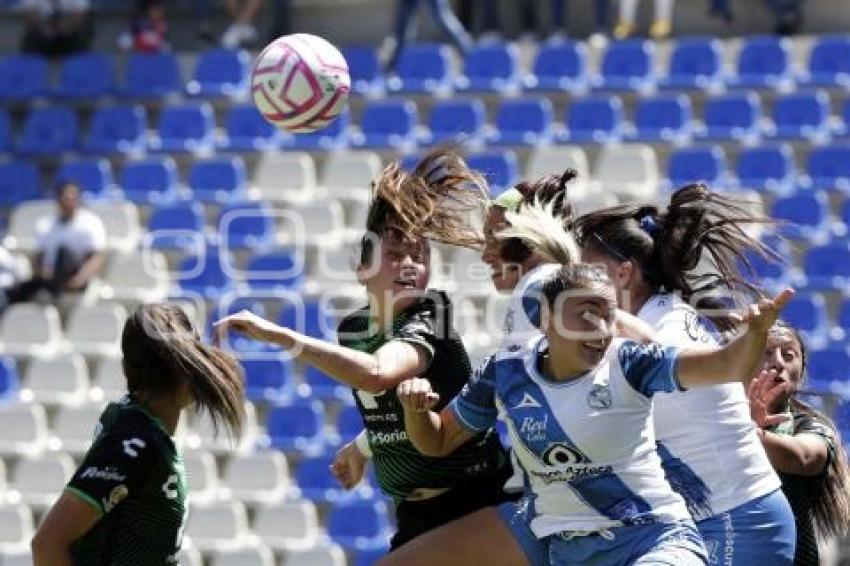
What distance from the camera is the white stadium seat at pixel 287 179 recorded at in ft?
45.0

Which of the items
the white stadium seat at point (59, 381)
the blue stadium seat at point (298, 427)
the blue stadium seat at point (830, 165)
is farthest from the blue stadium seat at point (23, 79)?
the blue stadium seat at point (830, 165)

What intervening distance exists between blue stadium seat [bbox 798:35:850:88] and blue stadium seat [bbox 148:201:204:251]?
4.37 m

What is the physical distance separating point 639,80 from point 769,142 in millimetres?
1251

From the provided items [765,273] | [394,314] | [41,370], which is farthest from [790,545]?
[41,370]

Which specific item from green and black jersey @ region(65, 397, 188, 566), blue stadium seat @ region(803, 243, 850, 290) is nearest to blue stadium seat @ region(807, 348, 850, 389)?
blue stadium seat @ region(803, 243, 850, 290)

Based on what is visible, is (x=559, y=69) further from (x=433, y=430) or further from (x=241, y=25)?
(x=433, y=430)

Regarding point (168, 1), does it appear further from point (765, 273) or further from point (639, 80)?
point (765, 273)

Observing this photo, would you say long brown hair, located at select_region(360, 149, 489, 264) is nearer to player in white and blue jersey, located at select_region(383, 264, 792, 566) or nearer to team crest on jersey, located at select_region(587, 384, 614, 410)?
player in white and blue jersey, located at select_region(383, 264, 792, 566)

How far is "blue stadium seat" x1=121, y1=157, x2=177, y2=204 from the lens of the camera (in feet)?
46.6

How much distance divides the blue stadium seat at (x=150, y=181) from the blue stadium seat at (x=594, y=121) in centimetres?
301

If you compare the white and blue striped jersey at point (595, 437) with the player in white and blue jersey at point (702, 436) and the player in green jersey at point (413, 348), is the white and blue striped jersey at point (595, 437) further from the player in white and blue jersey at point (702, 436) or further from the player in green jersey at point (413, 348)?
the player in green jersey at point (413, 348)

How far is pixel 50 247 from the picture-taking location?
1335cm

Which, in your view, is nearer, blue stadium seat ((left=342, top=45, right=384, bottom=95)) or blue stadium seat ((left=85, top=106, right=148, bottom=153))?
blue stadium seat ((left=342, top=45, right=384, bottom=95))

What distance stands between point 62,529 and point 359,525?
5.67 metres
